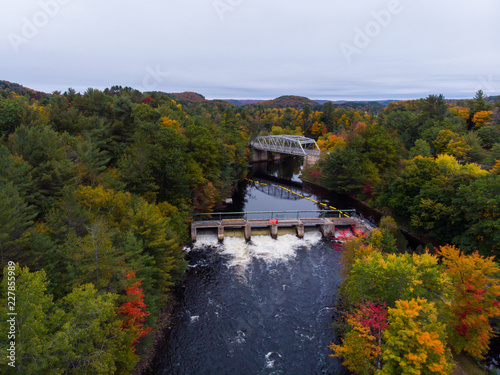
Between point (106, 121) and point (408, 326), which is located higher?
point (106, 121)

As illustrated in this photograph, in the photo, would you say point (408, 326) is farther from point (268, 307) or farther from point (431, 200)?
point (431, 200)

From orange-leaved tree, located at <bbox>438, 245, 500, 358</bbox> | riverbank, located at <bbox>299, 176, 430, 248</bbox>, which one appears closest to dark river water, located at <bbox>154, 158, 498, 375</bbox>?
orange-leaved tree, located at <bbox>438, 245, 500, 358</bbox>

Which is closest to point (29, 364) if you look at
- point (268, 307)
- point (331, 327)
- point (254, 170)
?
point (268, 307)

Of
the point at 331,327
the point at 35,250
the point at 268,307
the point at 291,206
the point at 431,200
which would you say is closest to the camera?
the point at 35,250

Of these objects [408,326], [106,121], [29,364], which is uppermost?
[106,121]

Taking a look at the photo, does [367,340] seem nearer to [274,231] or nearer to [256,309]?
[256,309]

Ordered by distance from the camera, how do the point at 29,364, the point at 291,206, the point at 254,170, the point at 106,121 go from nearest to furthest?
the point at 29,364 → the point at 106,121 → the point at 291,206 → the point at 254,170
